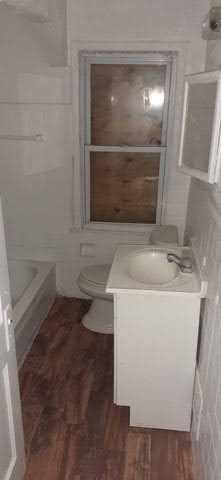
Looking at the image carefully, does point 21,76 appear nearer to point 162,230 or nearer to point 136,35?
point 136,35

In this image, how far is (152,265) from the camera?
207 centimetres

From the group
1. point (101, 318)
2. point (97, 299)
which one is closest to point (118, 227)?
point (97, 299)

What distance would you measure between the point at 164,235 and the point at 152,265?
22.0 inches

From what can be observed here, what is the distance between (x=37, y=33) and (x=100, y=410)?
7.80ft

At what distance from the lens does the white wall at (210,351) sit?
1.38 meters

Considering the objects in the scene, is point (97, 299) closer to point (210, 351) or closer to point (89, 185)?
point (89, 185)

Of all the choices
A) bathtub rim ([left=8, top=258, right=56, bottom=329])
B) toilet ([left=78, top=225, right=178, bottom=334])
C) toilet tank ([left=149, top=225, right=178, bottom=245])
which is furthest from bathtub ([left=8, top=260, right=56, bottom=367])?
toilet tank ([left=149, top=225, right=178, bottom=245])

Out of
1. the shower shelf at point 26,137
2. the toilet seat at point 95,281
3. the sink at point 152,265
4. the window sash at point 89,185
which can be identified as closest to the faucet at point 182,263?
the sink at point 152,265

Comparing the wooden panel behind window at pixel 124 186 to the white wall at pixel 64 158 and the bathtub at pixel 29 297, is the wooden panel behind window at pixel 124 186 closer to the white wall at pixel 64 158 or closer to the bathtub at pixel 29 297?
the white wall at pixel 64 158

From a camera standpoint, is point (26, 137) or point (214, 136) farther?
point (26, 137)

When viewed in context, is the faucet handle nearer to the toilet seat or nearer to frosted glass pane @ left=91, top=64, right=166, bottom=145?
the toilet seat

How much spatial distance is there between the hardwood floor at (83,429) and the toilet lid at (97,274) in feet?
1.44

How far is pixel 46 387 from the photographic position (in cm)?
221

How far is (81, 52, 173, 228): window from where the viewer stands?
2.62m
